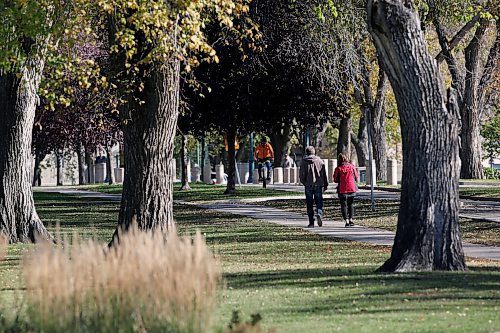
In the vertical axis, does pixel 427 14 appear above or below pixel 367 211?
above

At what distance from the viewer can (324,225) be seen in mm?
28422

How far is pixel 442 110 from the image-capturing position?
1548 cm

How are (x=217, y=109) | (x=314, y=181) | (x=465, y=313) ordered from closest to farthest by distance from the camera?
(x=465, y=313), (x=314, y=181), (x=217, y=109)

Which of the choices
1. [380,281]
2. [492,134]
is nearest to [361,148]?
[492,134]

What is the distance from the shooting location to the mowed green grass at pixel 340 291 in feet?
36.9

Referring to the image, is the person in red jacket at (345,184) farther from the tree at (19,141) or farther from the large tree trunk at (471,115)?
the large tree trunk at (471,115)

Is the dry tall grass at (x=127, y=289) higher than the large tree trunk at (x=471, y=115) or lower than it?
lower

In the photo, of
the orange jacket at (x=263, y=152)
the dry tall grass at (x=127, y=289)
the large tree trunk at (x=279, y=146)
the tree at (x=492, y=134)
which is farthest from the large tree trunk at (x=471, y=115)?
the dry tall grass at (x=127, y=289)

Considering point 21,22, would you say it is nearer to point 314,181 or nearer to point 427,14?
point 314,181

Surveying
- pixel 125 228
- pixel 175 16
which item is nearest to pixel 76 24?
pixel 175 16

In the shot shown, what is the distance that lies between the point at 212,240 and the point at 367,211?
9161mm

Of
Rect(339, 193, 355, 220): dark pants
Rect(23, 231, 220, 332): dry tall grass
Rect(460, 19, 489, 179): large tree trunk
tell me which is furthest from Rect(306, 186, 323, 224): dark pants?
Rect(460, 19, 489, 179): large tree trunk

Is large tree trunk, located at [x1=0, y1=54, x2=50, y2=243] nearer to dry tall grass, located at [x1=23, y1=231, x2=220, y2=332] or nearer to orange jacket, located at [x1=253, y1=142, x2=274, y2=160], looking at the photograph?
dry tall grass, located at [x1=23, y1=231, x2=220, y2=332]

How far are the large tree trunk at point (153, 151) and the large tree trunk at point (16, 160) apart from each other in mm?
4326
